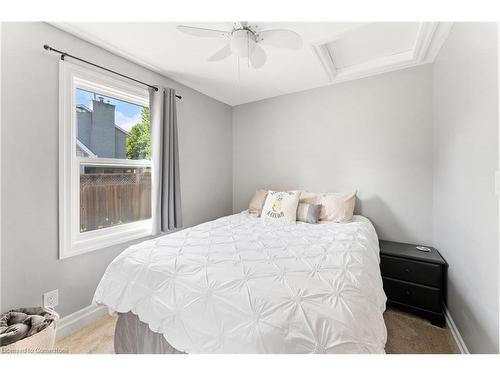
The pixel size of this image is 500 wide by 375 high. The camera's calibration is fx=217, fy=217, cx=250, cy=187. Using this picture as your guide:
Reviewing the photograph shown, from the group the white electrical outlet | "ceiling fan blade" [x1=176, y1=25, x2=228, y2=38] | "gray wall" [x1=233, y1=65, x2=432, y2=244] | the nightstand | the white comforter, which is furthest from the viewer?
"gray wall" [x1=233, y1=65, x2=432, y2=244]

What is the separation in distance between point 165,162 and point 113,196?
23.7 inches

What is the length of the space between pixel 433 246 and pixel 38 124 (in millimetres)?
3565

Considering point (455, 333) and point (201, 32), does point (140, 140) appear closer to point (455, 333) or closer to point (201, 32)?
point (201, 32)

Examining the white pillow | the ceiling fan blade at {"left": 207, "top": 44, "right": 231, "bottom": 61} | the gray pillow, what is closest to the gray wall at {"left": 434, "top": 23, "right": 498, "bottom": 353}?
the gray pillow

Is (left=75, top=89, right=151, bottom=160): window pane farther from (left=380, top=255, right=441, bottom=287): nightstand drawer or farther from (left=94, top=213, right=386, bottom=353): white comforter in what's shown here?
(left=380, top=255, right=441, bottom=287): nightstand drawer

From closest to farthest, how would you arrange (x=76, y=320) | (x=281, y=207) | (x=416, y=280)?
1. (x=76, y=320)
2. (x=416, y=280)
3. (x=281, y=207)

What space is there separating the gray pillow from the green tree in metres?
1.81

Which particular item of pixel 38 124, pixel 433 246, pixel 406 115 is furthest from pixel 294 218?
pixel 38 124

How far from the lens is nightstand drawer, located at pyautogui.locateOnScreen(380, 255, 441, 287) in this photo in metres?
1.81

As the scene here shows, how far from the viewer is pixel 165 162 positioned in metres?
2.34

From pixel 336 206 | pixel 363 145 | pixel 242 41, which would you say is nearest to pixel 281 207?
pixel 336 206

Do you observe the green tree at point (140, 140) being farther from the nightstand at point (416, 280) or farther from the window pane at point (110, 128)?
the nightstand at point (416, 280)

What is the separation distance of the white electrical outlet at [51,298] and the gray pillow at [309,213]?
7.29 ft
